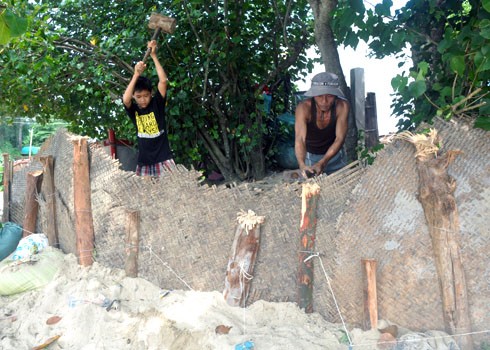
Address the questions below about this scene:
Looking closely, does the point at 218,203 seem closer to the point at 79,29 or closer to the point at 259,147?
the point at 259,147

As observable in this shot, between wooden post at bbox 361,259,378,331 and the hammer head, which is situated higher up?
the hammer head

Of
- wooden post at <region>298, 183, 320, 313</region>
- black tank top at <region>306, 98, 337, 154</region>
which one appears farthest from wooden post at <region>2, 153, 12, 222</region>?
wooden post at <region>298, 183, 320, 313</region>

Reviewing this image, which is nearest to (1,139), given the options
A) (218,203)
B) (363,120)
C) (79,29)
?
(79,29)

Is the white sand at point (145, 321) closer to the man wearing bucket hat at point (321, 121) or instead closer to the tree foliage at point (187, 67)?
the man wearing bucket hat at point (321, 121)

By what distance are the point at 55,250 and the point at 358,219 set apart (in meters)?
2.44

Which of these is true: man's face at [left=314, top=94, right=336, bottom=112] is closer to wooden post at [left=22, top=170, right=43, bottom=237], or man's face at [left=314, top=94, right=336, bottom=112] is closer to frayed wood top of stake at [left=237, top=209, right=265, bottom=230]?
frayed wood top of stake at [left=237, top=209, right=265, bottom=230]

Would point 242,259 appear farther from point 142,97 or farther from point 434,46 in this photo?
point 434,46

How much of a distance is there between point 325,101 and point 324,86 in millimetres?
142

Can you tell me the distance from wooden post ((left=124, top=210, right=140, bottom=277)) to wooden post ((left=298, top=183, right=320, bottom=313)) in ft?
4.00

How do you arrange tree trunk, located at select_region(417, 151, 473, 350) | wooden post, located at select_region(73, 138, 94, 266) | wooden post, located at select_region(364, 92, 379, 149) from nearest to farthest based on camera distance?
tree trunk, located at select_region(417, 151, 473, 350)
wooden post, located at select_region(73, 138, 94, 266)
wooden post, located at select_region(364, 92, 379, 149)

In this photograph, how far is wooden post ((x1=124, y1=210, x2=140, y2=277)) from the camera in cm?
356

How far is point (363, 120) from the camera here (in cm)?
606

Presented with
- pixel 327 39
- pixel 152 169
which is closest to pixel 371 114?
pixel 327 39

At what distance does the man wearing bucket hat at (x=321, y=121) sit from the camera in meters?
4.15
